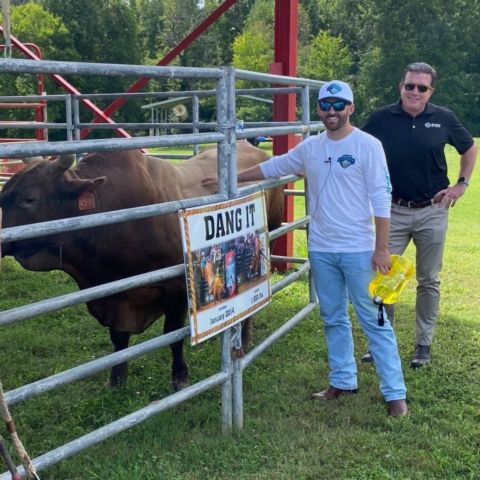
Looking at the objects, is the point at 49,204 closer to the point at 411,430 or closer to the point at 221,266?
the point at 221,266

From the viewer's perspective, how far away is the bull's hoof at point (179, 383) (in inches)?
180

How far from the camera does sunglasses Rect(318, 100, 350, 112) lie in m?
3.89

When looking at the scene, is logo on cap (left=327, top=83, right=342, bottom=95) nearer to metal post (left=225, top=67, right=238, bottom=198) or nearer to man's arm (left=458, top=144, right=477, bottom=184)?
metal post (left=225, top=67, right=238, bottom=198)

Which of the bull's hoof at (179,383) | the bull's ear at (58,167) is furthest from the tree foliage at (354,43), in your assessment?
the bull's ear at (58,167)

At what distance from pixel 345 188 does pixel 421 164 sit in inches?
38.9

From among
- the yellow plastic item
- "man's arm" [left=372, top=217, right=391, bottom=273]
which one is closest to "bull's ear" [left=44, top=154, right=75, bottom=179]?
"man's arm" [left=372, top=217, right=391, bottom=273]

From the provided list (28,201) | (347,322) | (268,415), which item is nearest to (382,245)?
(347,322)

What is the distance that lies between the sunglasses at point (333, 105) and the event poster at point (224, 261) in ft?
1.94

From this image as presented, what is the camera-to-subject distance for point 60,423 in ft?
13.3

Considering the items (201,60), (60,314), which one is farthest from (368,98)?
(60,314)

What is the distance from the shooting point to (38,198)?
12.7 feet

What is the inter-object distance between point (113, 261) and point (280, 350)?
1555 millimetres

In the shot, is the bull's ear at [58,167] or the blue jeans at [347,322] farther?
the blue jeans at [347,322]

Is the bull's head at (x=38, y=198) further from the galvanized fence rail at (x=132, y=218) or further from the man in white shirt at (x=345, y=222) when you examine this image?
the man in white shirt at (x=345, y=222)
